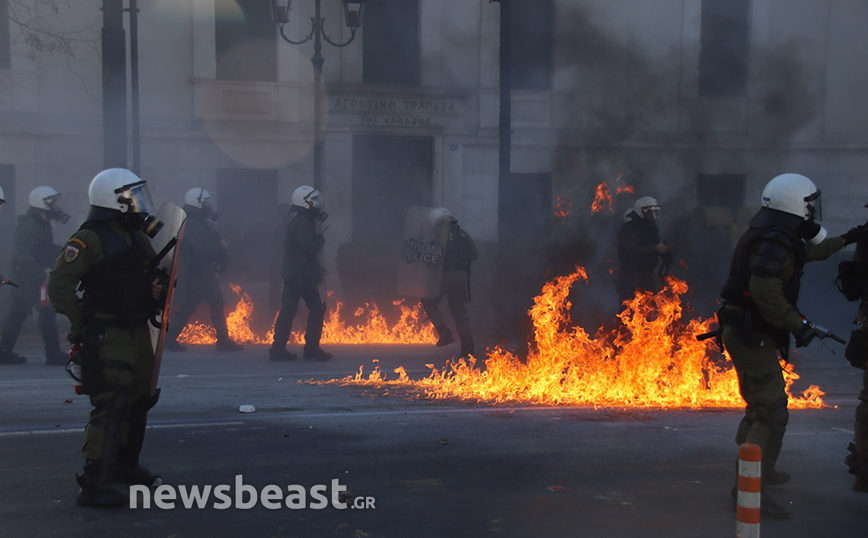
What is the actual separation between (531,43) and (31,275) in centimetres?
1127

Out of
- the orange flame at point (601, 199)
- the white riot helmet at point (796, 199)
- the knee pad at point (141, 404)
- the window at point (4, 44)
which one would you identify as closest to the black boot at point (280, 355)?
the orange flame at point (601, 199)

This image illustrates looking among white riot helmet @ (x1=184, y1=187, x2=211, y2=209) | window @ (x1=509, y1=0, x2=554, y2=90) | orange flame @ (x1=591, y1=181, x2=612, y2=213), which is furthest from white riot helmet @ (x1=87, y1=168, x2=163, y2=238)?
window @ (x1=509, y1=0, x2=554, y2=90)

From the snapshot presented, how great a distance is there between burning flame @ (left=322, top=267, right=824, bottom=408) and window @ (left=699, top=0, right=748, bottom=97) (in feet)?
28.0

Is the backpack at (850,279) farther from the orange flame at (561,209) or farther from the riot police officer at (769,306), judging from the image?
the orange flame at (561,209)

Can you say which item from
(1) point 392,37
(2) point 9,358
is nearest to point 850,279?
(2) point 9,358

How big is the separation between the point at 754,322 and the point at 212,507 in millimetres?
2944

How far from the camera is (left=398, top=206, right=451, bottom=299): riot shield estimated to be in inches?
375

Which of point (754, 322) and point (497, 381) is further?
point (497, 381)

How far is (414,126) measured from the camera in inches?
730

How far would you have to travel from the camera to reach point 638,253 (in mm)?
8492

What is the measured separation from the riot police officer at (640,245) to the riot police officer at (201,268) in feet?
15.6

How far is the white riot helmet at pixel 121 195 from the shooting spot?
4.25 meters

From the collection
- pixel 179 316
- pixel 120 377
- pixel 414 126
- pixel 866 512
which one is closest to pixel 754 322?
pixel 866 512

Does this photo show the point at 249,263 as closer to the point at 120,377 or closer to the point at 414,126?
the point at 414,126
